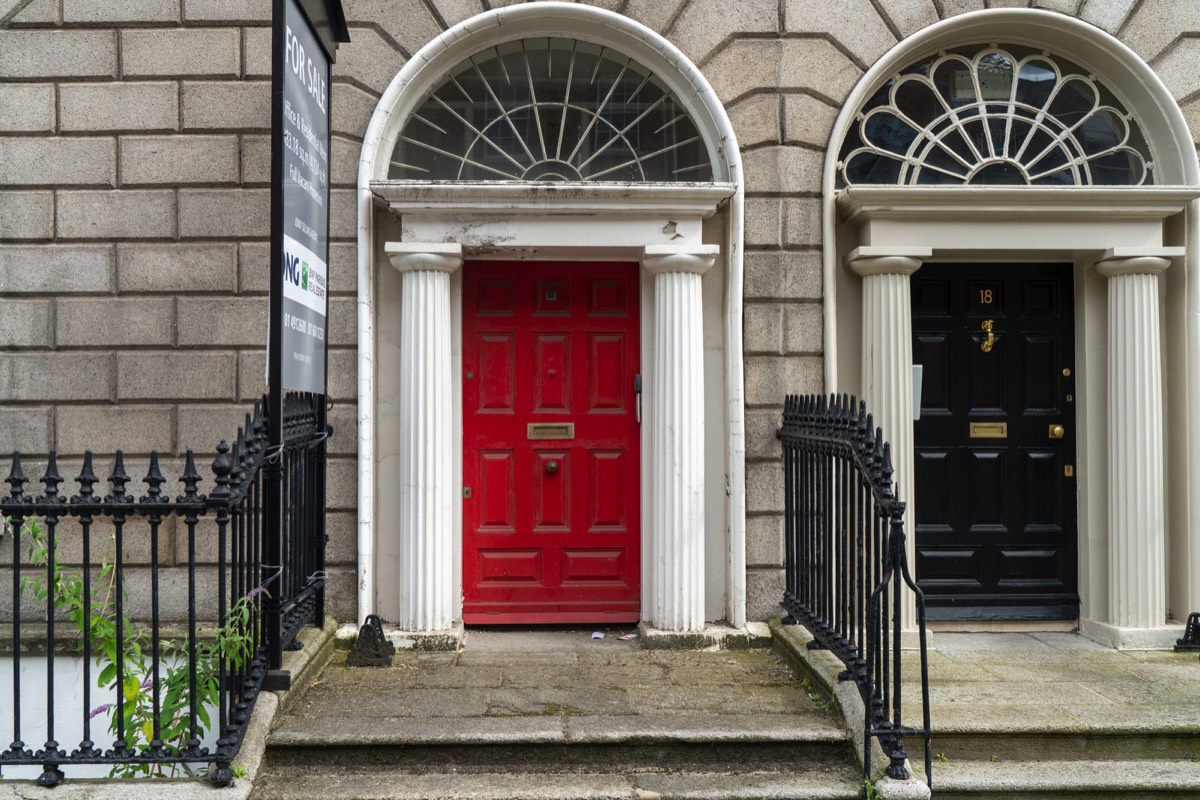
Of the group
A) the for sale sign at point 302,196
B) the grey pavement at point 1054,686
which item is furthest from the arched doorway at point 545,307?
the grey pavement at point 1054,686

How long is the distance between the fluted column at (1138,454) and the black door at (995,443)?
37 cm

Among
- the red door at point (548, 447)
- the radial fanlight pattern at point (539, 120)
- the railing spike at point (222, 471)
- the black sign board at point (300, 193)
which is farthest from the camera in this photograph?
the red door at point (548, 447)

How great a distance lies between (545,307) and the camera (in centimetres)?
618

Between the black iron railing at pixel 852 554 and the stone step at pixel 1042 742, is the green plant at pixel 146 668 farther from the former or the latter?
the stone step at pixel 1042 742

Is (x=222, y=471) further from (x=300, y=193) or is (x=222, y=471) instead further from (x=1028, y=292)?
(x=1028, y=292)

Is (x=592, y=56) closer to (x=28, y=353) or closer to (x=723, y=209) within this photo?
(x=723, y=209)

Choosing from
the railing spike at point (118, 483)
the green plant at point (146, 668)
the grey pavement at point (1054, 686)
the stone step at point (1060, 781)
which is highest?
the railing spike at point (118, 483)

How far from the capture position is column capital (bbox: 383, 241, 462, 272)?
5582mm

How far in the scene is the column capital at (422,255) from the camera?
18.3ft

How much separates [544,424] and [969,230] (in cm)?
308

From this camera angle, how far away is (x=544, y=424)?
6129 millimetres

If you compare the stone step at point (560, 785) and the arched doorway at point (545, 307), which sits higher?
the arched doorway at point (545, 307)

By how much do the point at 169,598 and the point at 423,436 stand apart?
75.1 inches

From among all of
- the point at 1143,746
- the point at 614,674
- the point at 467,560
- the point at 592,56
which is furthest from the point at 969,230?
the point at 467,560
